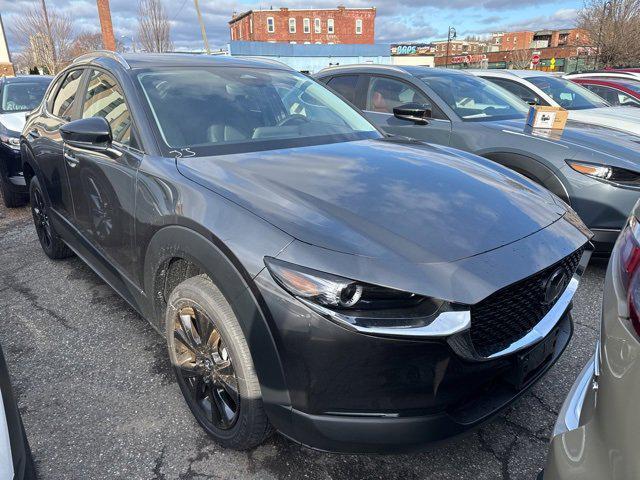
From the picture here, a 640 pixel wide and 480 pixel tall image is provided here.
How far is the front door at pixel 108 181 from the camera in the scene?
7.73 ft

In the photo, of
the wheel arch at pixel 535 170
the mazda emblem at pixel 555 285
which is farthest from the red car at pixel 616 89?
the mazda emblem at pixel 555 285

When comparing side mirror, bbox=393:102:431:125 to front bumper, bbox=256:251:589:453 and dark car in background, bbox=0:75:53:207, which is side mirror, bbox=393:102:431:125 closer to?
front bumper, bbox=256:251:589:453

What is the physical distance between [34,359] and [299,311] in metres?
2.12

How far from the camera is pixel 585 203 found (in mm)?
3531

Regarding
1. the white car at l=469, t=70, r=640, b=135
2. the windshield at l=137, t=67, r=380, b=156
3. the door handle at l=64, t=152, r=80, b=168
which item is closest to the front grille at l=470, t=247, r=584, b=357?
the windshield at l=137, t=67, r=380, b=156

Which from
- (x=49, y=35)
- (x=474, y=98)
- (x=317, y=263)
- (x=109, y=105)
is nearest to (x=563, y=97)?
(x=474, y=98)

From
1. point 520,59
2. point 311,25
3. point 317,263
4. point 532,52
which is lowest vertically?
point 317,263

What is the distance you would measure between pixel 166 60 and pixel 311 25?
61976 millimetres

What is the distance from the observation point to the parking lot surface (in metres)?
1.94

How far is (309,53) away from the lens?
4197 cm

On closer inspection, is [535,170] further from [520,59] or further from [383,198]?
[520,59]

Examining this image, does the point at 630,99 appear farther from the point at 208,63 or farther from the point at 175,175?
the point at 175,175

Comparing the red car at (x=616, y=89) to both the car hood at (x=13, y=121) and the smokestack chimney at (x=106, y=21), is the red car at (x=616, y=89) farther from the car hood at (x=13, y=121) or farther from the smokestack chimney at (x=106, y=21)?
the smokestack chimney at (x=106, y=21)

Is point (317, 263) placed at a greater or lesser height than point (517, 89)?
lesser
